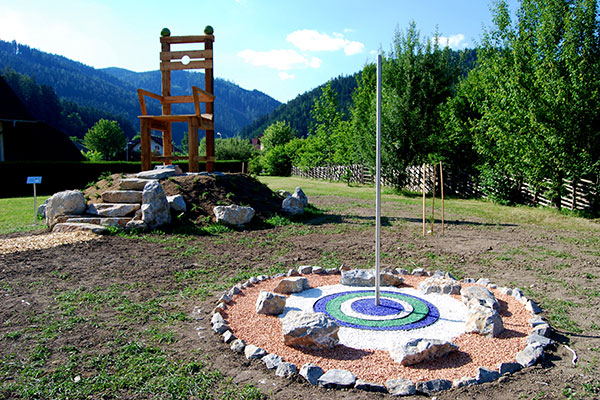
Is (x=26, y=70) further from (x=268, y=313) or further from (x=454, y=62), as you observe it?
(x=268, y=313)

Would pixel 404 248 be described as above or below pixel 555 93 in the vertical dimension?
below

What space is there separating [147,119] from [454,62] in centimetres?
1507

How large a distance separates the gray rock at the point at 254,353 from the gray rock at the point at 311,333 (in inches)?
10.6

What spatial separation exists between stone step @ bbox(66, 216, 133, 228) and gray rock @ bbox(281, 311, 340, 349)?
6.23 metres

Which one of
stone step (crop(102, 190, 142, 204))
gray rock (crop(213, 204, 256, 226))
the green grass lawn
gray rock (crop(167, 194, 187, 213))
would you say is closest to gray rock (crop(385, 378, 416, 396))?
gray rock (crop(213, 204, 256, 226))

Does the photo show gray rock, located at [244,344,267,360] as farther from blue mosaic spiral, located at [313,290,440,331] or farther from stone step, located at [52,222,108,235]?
stone step, located at [52,222,108,235]

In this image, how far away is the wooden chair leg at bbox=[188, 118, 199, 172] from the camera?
32.9ft

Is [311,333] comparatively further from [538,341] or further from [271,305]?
[538,341]

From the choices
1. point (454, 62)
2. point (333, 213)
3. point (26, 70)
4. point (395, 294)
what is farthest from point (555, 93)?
point (26, 70)

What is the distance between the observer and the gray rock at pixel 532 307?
164 inches

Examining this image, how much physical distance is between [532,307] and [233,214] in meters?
6.35

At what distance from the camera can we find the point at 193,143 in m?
10.3

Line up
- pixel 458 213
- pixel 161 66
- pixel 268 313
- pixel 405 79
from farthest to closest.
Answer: pixel 405 79
pixel 458 213
pixel 161 66
pixel 268 313

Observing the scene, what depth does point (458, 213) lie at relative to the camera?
1230 centimetres
